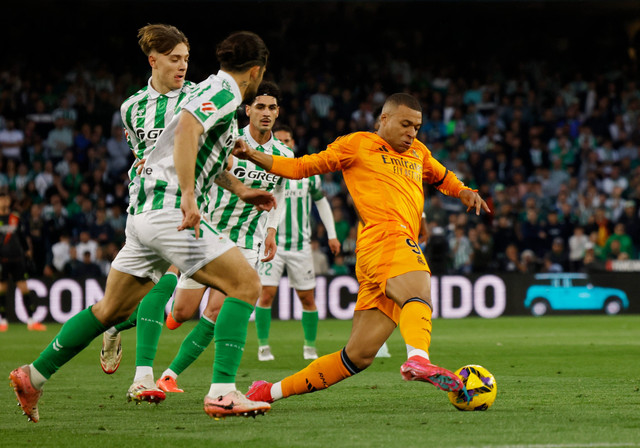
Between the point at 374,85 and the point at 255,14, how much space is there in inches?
163

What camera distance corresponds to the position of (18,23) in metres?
24.7

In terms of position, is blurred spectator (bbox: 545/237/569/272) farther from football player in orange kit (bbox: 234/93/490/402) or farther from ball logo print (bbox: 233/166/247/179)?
football player in orange kit (bbox: 234/93/490/402)

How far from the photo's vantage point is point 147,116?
20.7 feet

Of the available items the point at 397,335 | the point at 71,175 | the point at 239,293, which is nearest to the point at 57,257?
the point at 71,175

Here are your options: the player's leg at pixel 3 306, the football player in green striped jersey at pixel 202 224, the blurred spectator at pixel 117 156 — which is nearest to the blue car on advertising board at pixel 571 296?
the blurred spectator at pixel 117 156

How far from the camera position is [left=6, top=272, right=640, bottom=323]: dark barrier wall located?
16797mm

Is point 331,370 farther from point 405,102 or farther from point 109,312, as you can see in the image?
point 405,102

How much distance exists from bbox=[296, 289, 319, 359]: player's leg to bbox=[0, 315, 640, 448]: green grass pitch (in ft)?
0.54

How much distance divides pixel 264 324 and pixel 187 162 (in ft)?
18.1

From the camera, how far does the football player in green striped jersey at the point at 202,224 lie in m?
5.06

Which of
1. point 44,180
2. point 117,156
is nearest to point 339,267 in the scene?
point 117,156

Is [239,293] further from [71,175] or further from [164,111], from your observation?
[71,175]

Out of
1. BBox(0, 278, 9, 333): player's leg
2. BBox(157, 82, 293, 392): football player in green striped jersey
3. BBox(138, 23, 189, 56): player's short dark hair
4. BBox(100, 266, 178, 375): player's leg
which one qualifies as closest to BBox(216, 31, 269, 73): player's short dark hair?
BBox(138, 23, 189, 56): player's short dark hair

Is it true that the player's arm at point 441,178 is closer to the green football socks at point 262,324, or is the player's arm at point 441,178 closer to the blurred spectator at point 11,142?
the green football socks at point 262,324
